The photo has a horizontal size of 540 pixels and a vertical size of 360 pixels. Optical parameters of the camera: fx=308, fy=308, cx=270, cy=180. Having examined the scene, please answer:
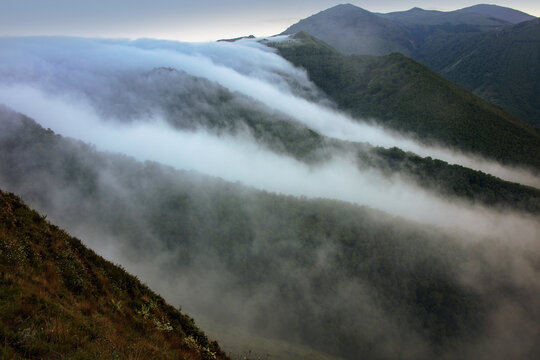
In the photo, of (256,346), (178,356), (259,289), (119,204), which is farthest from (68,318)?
(119,204)

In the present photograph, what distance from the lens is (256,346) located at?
5316 cm

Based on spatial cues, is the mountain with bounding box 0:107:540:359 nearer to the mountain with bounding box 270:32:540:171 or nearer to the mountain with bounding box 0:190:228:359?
the mountain with bounding box 0:190:228:359

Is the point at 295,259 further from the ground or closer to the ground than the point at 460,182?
closer to the ground

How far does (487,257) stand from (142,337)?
77.1 m

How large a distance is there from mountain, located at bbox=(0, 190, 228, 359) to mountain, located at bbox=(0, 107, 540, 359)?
165 feet

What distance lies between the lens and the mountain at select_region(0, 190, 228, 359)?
8.38 meters

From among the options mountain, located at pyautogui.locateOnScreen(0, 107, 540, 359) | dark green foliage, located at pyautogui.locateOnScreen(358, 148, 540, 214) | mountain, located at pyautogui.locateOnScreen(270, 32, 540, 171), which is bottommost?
mountain, located at pyautogui.locateOnScreen(0, 107, 540, 359)

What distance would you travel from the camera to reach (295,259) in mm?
67750

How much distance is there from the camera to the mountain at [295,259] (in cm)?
5784

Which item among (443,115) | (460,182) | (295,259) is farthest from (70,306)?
(443,115)

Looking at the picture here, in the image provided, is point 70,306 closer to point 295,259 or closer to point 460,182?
point 295,259

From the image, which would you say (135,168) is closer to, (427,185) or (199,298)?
(199,298)

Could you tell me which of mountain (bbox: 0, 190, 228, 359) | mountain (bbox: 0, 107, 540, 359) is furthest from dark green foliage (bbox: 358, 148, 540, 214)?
mountain (bbox: 0, 190, 228, 359)

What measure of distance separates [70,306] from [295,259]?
6003 cm
